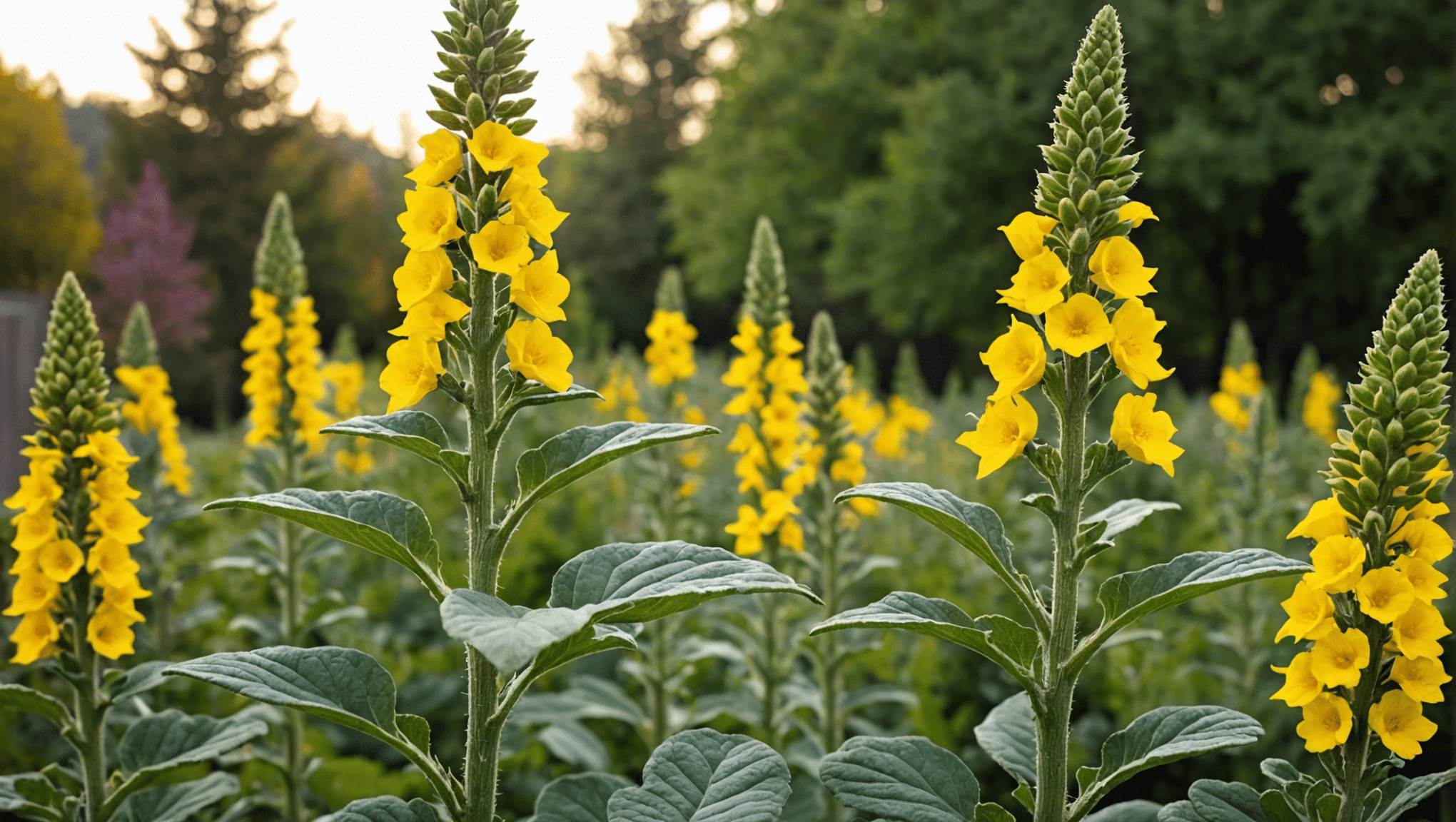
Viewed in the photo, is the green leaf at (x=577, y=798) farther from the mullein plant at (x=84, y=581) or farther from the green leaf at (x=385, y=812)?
the mullein plant at (x=84, y=581)

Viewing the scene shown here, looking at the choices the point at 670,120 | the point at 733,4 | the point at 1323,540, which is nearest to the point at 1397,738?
the point at 1323,540

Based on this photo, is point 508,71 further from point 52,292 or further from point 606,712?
point 52,292

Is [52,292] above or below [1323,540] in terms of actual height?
above

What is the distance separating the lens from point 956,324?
20.6 meters

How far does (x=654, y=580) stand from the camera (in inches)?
53.5

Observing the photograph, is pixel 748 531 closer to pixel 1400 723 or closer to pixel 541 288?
pixel 541 288

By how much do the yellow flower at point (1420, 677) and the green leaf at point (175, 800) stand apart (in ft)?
6.82

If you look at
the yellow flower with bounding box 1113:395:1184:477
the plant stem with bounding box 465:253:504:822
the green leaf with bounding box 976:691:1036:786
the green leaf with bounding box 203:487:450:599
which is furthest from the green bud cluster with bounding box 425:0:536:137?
the green leaf with bounding box 976:691:1036:786

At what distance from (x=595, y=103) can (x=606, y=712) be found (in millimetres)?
35615

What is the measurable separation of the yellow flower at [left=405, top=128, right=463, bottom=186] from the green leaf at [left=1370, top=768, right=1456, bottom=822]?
1686mm

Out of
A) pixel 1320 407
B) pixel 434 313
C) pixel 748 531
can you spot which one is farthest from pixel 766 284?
pixel 1320 407

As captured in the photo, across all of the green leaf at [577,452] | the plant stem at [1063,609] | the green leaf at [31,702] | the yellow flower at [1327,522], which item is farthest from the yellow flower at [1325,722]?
the green leaf at [31,702]

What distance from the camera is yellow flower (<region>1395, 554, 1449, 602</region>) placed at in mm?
1441

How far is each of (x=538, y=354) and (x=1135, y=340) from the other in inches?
34.5
